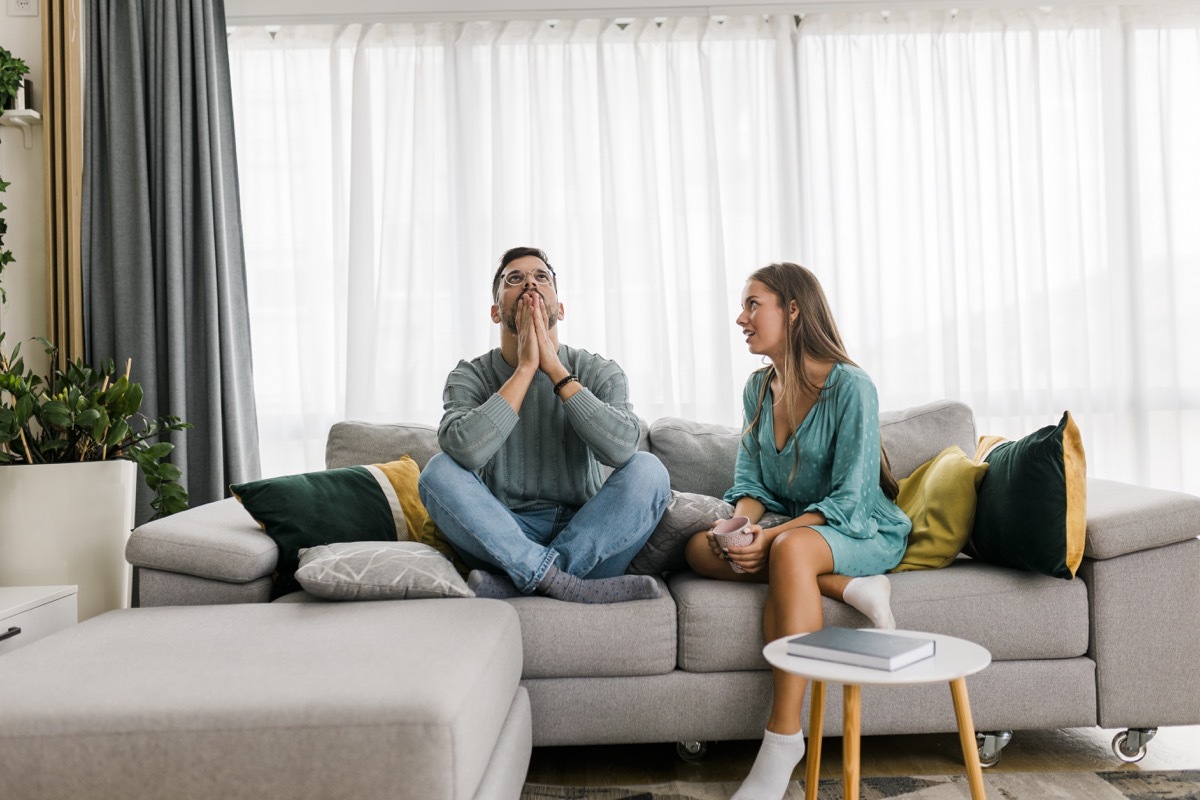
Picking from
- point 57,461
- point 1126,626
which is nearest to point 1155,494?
point 1126,626

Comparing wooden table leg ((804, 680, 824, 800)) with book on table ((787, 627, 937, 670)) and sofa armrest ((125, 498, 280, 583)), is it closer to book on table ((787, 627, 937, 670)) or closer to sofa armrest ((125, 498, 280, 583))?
book on table ((787, 627, 937, 670))

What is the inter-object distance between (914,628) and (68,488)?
212 cm

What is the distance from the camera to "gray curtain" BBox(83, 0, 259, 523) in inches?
139

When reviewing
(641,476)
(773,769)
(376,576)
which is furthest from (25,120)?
(773,769)

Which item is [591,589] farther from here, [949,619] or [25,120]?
[25,120]

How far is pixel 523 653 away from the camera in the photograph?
209 cm

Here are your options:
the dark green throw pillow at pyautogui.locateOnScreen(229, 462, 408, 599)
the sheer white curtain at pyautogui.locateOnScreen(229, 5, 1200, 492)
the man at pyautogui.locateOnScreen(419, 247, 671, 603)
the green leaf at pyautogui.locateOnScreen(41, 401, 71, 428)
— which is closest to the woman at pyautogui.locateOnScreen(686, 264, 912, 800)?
the man at pyautogui.locateOnScreen(419, 247, 671, 603)

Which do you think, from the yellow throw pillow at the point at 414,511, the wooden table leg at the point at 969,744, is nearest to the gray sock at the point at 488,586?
the yellow throw pillow at the point at 414,511

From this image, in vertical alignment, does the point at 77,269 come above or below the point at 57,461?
Result: above

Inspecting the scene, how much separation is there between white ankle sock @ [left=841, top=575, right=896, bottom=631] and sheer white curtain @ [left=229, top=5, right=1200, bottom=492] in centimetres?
165

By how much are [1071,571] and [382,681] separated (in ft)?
4.91

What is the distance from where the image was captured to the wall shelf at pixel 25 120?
3424 mm

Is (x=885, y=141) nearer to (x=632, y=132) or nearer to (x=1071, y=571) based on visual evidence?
(x=632, y=132)

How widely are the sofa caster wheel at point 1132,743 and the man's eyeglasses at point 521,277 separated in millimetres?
1719
